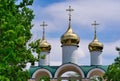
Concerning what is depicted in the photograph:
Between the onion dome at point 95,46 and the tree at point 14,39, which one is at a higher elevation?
the onion dome at point 95,46

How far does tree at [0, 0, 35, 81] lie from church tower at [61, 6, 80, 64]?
22.7 metres

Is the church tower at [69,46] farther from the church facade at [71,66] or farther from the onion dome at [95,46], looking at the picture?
the onion dome at [95,46]

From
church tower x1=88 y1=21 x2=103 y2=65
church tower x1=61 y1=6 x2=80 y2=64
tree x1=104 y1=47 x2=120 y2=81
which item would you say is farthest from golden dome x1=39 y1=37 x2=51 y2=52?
tree x1=104 y1=47 x2=120 y2=81

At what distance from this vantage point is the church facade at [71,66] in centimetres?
3997

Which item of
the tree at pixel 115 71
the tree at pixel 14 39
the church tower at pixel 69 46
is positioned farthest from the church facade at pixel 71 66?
the tree at pixel 14 39

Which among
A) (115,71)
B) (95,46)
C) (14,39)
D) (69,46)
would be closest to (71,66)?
(69,46)

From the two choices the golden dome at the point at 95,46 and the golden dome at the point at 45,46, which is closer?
the golden dome at the point at 95,46

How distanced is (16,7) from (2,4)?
1484 mm

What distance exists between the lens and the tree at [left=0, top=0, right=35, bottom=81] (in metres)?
15.3

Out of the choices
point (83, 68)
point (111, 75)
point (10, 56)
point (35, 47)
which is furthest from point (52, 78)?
point (10, 56)

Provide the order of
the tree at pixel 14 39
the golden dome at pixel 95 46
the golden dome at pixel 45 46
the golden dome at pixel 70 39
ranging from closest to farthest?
1. the tree at pixel 14 39
2. the golden dome at pixel 70 39
3. the golden dome at pixel 95 46
4. the golden dome at pixel 45 46

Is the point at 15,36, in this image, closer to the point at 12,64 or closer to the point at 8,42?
the point at 8,42

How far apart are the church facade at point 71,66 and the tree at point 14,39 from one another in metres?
21.9

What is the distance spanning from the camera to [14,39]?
15414mm
